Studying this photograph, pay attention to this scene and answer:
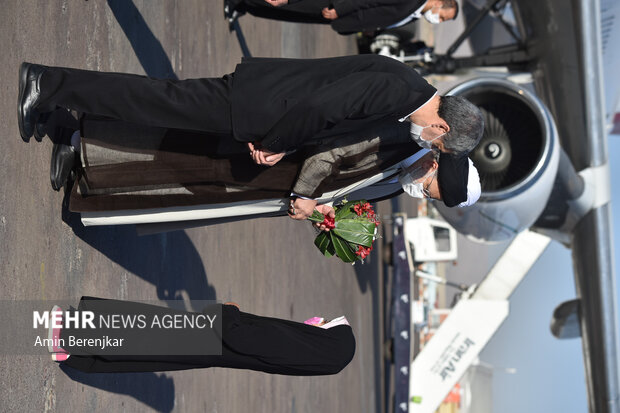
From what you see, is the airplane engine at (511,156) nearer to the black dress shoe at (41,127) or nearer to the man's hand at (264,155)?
the man's hand at (264,155)

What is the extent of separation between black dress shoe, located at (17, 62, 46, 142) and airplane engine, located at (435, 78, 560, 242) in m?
3.62

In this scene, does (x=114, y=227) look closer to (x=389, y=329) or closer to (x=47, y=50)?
(x=47, y=50)

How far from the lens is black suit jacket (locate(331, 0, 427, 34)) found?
436cm

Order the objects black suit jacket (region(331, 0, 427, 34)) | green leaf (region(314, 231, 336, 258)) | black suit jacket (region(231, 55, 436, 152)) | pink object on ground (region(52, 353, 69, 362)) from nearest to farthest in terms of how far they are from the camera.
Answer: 1. black suit jacket (region(231, 55, 436, 152))
2. pink object on ground (region(52, 353, 69, 362))
3. green leaf (region(314, 231, 336, 258))
4. black suit jacket (region(331, 0, 427, 34))

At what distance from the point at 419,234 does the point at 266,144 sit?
37.7ft

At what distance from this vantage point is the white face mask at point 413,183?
3.13m

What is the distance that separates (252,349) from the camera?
9.52 ft

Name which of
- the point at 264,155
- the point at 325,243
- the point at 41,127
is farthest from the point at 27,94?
the point at 325,243

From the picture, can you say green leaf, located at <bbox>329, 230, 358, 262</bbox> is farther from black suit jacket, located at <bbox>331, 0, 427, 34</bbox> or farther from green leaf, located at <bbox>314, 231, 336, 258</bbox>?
black suit jacket, located at <bbox>331, 0, 427, 34</bbox>

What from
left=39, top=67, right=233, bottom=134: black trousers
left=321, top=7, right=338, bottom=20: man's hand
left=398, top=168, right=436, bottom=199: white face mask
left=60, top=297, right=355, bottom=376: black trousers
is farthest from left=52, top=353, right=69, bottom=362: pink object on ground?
left=321, top=7, right=338, bottom=20: man's hand

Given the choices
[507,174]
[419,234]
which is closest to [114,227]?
[507,174]

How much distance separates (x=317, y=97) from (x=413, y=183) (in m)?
0.78

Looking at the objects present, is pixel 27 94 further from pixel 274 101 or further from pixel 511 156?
pixel 511 156

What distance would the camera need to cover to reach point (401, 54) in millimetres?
9719
